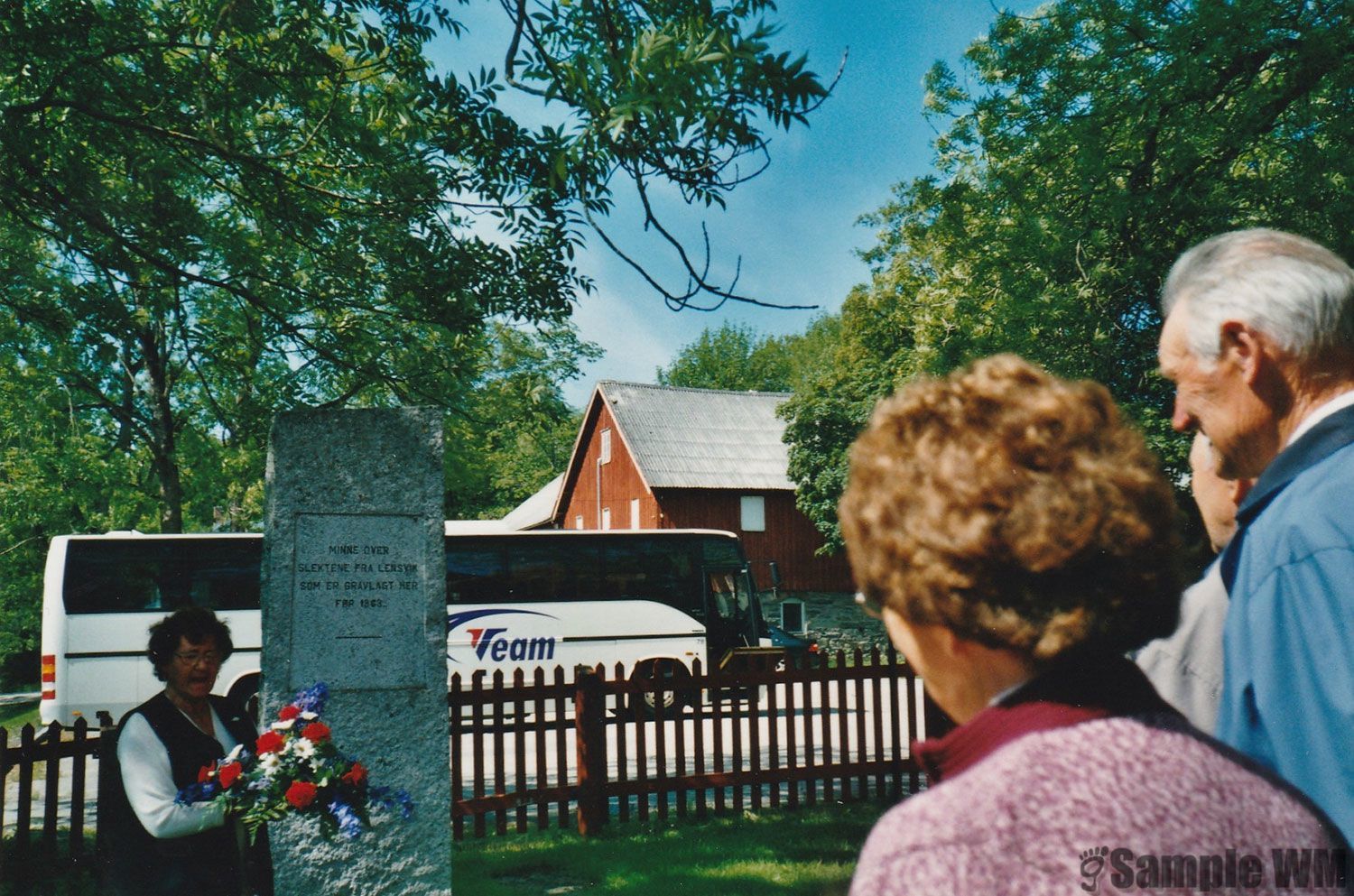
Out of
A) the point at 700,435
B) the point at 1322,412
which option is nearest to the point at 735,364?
the point at 700,435

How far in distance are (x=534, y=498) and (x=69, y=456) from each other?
26495 mm

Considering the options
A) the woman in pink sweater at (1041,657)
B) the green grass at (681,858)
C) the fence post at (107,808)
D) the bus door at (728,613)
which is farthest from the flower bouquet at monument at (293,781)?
the bus door at (728,613)

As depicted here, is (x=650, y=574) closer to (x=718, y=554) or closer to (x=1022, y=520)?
(x=718, y=554)

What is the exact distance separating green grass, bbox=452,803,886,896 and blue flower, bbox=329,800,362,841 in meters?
2.55

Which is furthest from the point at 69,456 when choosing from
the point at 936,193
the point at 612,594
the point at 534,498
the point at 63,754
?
the point at 534,498

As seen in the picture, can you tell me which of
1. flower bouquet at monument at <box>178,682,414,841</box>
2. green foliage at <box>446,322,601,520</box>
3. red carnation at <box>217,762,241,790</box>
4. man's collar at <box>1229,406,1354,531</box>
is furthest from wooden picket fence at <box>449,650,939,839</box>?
man's collar at <box>1229,406,1354,531</box>

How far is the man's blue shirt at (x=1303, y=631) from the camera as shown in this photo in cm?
130

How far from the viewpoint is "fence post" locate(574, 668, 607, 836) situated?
783cm

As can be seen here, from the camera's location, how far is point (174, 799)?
3301 mm

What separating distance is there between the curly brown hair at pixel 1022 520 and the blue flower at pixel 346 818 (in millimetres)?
3125

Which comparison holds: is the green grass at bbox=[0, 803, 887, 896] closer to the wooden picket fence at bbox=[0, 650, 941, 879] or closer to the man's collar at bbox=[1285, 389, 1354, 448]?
the wooden picket fence at bbox=[0, 650, 941, 879]

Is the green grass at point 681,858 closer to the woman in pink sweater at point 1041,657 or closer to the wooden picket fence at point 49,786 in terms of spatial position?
the wooden picket fence at point 49,786

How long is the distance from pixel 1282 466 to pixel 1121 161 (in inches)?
326

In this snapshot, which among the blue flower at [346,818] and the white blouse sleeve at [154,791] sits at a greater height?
the white blouse sleeve at [154,791]
